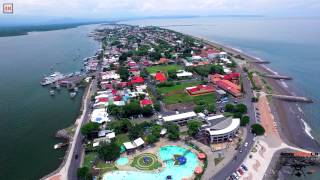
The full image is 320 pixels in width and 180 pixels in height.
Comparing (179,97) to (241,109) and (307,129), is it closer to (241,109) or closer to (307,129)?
(241,109)

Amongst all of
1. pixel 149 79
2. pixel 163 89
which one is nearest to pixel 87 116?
pixel 163 89

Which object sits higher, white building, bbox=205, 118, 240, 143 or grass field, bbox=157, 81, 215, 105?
grass field, bbox=157, 81, 215, 105

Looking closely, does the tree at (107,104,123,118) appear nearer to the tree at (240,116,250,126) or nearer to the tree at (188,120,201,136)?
the tree at (188,120,201,136)

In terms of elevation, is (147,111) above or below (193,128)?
above

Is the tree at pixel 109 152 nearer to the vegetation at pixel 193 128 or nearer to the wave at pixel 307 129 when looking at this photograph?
the vegetation at pixel 193 128

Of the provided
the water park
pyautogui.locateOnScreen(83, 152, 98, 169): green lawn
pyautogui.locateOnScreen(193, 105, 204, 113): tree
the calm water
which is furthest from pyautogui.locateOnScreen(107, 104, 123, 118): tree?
pyautogui.locateOnScreen(193, 105, 204, 113): tree

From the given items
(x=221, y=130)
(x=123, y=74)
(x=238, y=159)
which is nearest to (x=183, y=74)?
(x=123, y=74)

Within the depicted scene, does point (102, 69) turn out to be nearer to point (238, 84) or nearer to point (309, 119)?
point (238, 84)
